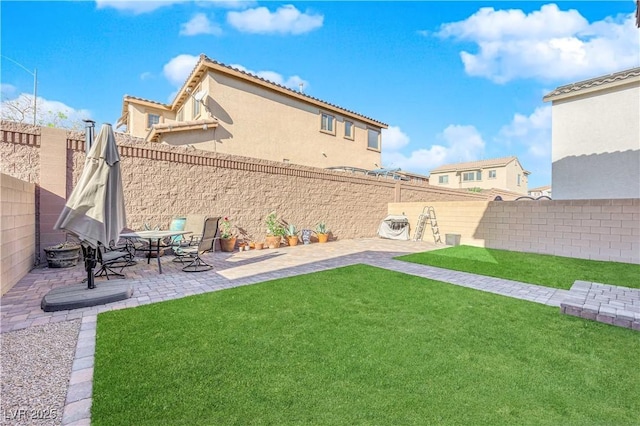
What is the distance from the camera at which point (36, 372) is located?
2660 millimetres

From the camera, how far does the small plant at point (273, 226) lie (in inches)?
437

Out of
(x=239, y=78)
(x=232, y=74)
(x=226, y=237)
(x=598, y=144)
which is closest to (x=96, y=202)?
(x=226, y=237)

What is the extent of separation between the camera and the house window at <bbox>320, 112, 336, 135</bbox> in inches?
715

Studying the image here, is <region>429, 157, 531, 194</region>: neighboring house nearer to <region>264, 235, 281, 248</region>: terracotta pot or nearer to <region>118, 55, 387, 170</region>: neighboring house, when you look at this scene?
<region>118, 55, 387, 170</region>: neighboring house

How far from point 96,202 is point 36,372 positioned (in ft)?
8.42

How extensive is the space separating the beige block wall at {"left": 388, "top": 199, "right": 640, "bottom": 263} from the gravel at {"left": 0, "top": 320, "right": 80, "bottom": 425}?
41.0ft

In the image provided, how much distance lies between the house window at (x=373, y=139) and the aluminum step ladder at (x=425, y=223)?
8.60 metres

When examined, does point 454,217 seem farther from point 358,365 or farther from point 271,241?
point 358,365

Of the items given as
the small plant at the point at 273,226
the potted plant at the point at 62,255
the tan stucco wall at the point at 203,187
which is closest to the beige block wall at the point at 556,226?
the tan stucco wall at the point at 203,187

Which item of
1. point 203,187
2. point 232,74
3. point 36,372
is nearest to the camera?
point 36,372

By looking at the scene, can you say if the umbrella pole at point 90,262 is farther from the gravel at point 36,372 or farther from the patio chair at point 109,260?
the gravel at point 36,372

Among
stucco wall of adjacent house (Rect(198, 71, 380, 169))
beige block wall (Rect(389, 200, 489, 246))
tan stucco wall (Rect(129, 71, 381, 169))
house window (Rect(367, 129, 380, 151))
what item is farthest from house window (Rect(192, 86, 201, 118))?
house window (Rect(367, 129, 380, 151))

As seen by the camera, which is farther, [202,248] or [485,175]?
[485,175]

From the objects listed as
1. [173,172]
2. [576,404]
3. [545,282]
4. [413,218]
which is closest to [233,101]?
[173,172]
